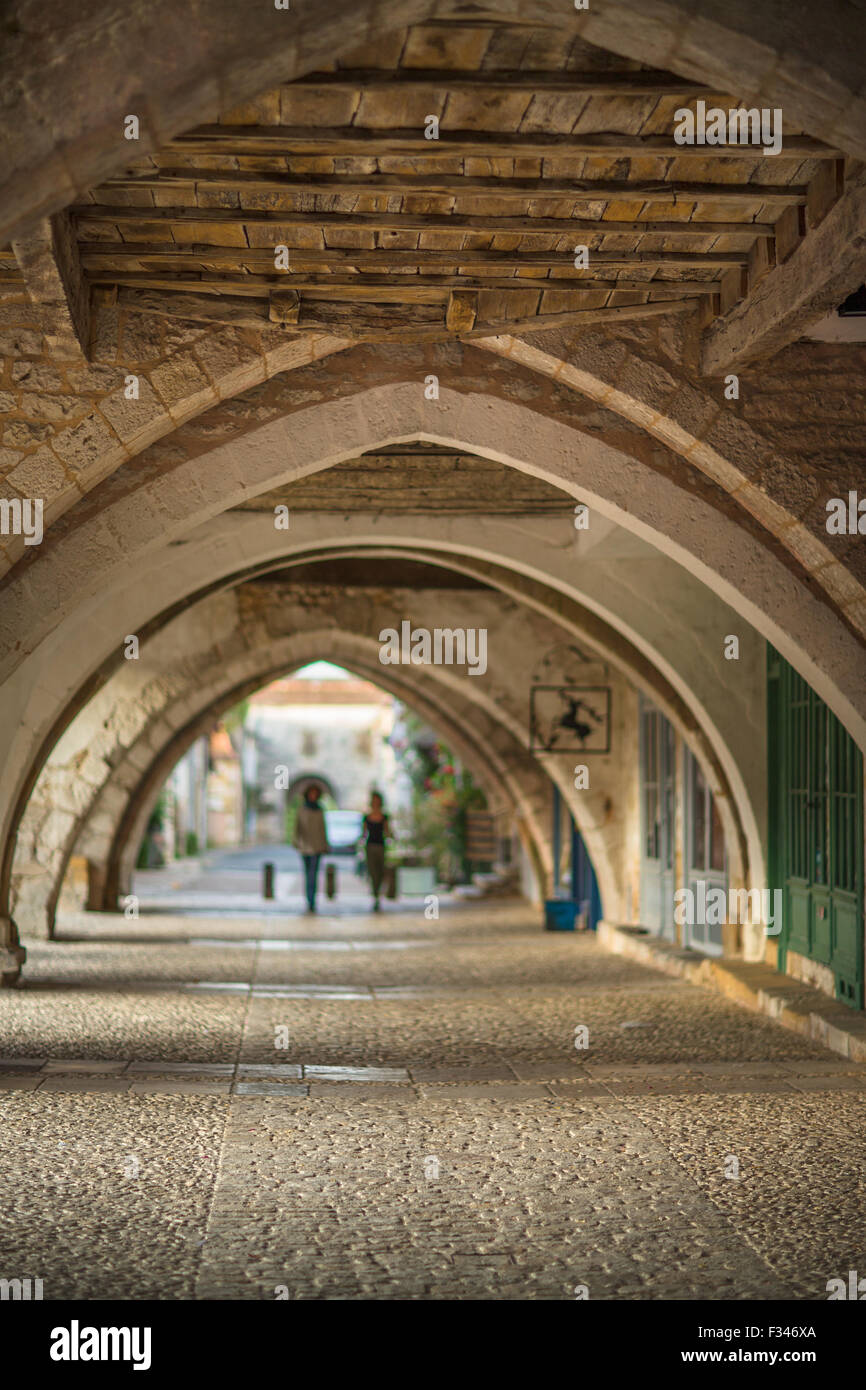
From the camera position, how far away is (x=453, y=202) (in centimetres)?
449

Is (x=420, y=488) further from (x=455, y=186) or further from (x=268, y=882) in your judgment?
(x=268, y=882)

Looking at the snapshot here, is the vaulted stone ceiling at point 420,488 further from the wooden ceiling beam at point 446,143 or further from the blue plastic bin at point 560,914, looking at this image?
the blue plastic bin at point 560,914

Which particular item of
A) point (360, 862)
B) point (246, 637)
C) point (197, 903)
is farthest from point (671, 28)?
point (360, 862)

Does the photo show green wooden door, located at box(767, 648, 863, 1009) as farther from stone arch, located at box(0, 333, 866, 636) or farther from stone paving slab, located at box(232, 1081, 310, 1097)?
stone paving slab, located at box(232, 1081, 310, 1097)

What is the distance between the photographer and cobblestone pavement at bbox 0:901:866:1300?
3195 millimetres

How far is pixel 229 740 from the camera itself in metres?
31.4

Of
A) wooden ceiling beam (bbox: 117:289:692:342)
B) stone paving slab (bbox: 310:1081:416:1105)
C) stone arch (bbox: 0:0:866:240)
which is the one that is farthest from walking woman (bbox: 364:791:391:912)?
stone arch (bbox: 0:0:866:240)

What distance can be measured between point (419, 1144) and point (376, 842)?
1001 centimetres

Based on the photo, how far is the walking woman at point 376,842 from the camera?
14.2 m

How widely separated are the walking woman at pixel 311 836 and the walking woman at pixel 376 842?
53 cm

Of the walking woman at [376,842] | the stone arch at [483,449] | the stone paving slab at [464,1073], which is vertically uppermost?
the stone arch at [483,449]

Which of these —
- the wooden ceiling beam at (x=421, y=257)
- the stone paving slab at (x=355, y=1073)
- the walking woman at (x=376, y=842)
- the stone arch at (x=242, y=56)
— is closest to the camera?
the stone arch at (x=242, y=56)

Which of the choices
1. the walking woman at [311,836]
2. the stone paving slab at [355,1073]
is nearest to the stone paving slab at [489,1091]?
the stone paving slab at [355,1073]
